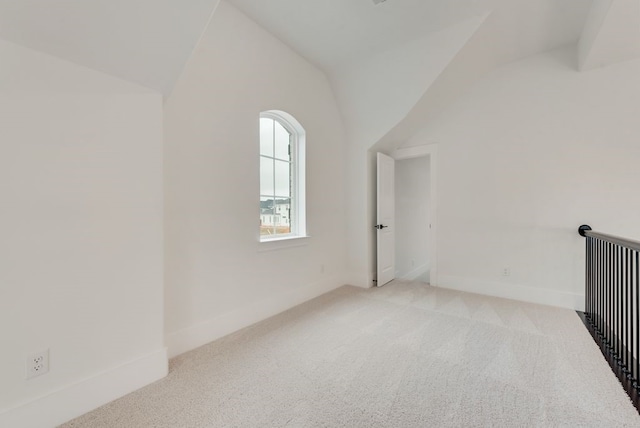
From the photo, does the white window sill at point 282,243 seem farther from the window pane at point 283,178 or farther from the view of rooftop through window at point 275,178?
the window pane at point 283,178

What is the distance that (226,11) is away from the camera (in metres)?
2.52

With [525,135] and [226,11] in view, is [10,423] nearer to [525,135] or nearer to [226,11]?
[226,11]

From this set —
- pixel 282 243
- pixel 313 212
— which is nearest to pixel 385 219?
pixel 313 212

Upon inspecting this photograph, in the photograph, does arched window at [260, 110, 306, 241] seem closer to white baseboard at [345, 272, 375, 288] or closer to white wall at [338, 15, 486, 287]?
white wall at [338, 15, 486, 287]

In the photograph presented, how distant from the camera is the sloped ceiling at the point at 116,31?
1.29 meters

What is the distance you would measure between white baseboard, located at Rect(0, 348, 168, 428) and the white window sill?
4.22ft

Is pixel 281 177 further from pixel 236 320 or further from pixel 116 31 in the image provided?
pixel 116 31

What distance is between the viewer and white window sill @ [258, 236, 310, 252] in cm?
294

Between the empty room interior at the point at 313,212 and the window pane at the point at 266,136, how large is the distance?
0.11ft

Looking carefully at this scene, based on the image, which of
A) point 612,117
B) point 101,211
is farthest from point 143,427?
point 612,117

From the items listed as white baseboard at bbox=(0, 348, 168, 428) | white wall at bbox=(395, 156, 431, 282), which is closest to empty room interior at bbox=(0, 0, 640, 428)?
white baseboard at bbox=(0, 348, 168, 428)

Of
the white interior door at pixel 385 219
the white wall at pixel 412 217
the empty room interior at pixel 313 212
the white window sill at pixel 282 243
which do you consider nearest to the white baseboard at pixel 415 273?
the white wall at pixel 412 217

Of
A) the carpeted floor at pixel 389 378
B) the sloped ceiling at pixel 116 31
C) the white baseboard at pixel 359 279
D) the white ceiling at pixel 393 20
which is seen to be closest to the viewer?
the sloped ceiling at pixel 116 31

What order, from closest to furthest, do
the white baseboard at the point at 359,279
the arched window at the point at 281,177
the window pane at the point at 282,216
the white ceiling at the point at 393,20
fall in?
the white ceiling at the point at 393,20 < the arched window at the point at 281,177 < the window pane at the point at 282,216 < the white baseboard at the point at 359,279
